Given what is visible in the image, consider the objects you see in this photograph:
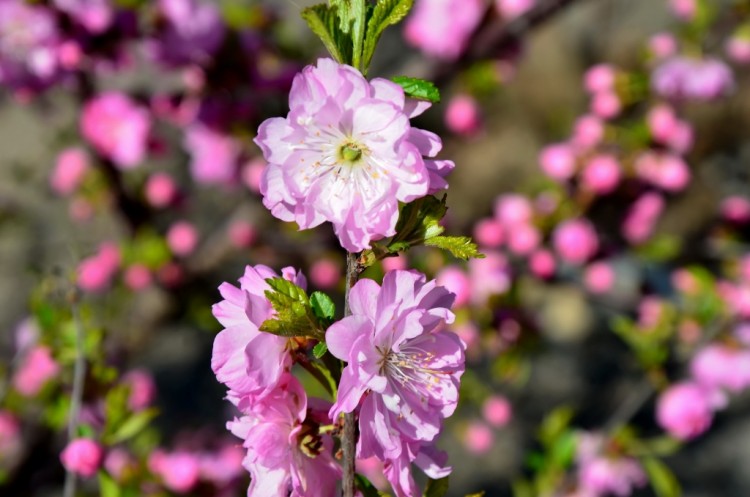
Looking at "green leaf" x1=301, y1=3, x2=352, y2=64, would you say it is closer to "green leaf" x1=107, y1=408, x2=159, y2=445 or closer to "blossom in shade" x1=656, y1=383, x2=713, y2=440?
"green leaf" x1=107, y1=408, x2=159, y2=445

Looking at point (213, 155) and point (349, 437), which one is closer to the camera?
point (349, 437)

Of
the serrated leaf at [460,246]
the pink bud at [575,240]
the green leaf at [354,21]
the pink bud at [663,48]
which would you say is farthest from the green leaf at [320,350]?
the pink bud at [663,48]

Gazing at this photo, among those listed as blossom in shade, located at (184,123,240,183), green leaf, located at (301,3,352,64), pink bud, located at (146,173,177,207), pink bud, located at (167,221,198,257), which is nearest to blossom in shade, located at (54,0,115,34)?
blossom in shade, located at (184,123,240,183)

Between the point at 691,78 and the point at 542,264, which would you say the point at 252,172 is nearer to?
the point at 542,264

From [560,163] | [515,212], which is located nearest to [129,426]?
[515,212]

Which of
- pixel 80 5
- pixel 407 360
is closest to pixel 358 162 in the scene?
pixel 407 360

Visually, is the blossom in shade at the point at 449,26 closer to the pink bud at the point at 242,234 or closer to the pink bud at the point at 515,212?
the pink bud at the point at 515,212
